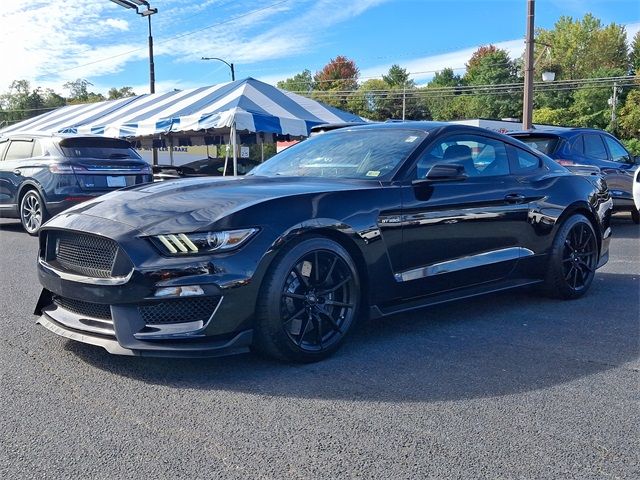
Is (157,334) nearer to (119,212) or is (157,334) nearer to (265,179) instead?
(119,212)

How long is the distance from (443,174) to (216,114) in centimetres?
1120

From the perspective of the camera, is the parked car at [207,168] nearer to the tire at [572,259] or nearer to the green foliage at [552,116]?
the tire at [572,259]

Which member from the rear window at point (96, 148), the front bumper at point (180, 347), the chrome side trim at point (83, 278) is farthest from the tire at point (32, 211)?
the front bumper at point (180, 347)

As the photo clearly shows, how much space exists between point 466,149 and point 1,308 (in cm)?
383

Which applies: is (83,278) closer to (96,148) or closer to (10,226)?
(96,148)

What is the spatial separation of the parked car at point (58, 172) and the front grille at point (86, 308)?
6.32 m

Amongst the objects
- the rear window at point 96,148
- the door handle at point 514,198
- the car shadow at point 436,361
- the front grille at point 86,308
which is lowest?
the car shadow at point 436,361

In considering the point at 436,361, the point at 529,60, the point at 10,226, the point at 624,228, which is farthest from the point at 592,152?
the point at 10,226

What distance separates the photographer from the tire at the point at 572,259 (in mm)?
5094

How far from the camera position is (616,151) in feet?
34.4

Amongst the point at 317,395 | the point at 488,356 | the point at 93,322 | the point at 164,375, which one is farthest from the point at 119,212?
the point at 488,356

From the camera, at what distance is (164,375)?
3352mm

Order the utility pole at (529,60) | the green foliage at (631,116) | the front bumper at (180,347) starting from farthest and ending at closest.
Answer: the green foliage at (631,116), the utility pole at (529,60), the front bumper at (180,347)

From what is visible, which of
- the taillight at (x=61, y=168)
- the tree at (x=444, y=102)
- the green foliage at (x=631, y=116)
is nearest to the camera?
the taillight at (x=61, y=168)
